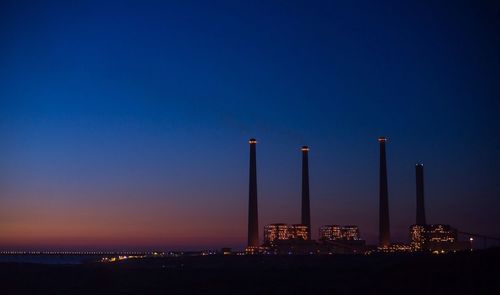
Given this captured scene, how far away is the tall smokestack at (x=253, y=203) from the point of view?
18812 cm

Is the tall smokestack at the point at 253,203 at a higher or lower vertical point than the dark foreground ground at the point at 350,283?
higher

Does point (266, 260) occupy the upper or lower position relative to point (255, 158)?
lower

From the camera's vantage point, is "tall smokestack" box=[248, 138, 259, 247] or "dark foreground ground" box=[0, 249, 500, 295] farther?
"tall smokestack" box=[248, 138, 259, 247]

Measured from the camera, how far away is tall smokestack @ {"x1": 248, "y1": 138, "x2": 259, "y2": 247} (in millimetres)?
188125

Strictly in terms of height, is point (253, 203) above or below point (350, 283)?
above

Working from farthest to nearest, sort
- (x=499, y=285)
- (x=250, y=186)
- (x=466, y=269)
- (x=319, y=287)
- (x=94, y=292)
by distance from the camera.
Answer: (x=250, y=186)
(x=94, y=292)
(x=319, y=287)
(x=466, y=269)
(x=499, y=285)

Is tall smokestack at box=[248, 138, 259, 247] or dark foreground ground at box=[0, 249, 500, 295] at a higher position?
tall smokestack at box=[248, 138, 259, 247]

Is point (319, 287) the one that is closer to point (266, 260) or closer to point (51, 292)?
point (51, 292)

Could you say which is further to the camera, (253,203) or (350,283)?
(253,203)

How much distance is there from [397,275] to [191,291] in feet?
61.5

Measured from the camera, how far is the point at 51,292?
64.3 m

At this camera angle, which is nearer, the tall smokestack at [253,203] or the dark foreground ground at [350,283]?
the dark foreground ground at [350,283]

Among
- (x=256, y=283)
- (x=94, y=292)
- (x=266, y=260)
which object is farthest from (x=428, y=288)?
(x=266, y=260)

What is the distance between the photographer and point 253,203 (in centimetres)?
18825
